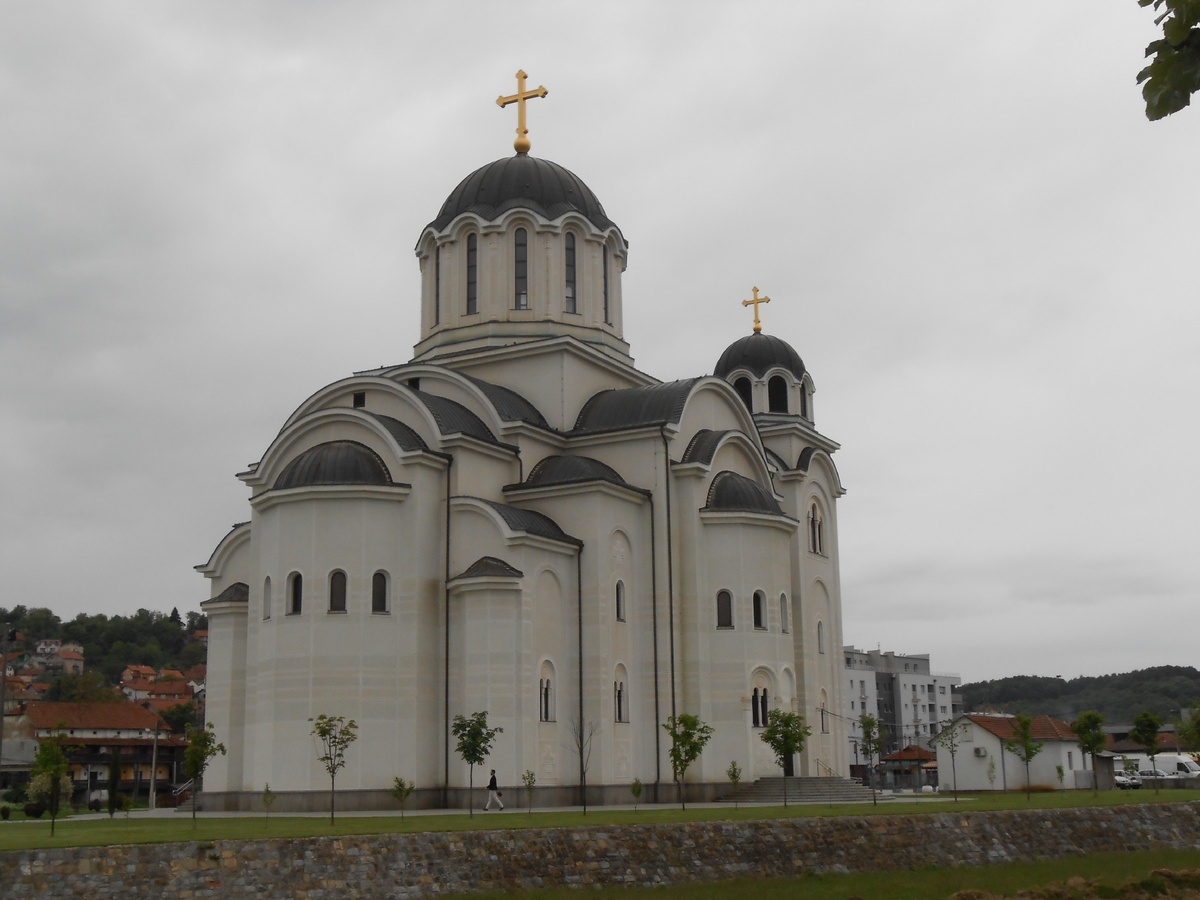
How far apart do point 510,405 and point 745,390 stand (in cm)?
1208

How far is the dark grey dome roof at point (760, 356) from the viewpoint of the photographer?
142ft

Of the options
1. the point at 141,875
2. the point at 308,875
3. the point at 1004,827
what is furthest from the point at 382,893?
Result: the point at 1004,827

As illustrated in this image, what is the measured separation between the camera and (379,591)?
29.5 m

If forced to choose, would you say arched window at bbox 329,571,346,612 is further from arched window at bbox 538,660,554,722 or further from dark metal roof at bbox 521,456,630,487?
dark metal roof at bbox 521,456,630,487

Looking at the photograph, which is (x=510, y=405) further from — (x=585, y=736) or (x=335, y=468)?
(x=585, y=736)

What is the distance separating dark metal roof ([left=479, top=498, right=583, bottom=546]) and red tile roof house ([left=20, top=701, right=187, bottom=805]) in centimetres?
2253

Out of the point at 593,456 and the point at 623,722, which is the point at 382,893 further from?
the point at 593,456

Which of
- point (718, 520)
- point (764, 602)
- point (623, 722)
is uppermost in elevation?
point (718, 520)

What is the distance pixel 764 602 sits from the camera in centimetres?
3312

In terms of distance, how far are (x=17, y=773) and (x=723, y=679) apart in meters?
40.4

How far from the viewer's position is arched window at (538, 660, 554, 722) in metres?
29.8

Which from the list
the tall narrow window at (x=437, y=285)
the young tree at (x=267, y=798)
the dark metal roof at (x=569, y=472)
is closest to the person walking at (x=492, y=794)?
the young tree at (x=267, y=798)

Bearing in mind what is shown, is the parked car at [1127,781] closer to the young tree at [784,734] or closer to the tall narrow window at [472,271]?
the young tree at [784,734]

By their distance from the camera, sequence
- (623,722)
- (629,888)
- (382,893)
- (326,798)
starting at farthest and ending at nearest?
(623,722), (326,798), (629,888), (382,893)
